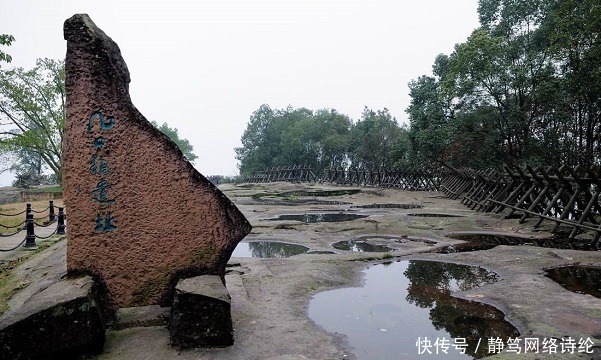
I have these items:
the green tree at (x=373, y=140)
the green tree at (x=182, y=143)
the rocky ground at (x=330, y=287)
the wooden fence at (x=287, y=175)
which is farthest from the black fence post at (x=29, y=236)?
the green tree at (x=182, y=143)

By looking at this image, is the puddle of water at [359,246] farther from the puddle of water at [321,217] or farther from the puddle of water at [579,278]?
the puddle of water at [321,217]

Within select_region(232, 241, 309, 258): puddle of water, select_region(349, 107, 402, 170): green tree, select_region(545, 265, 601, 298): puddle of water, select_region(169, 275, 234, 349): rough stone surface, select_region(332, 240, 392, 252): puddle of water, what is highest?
select_region(349, 107, 402, 170): green tree

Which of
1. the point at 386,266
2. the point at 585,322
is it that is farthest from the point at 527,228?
the point at 585,322

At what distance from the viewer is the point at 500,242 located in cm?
826

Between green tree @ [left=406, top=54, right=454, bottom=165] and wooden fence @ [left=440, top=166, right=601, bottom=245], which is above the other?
green tree @ [left=406, top=54, right=454, bottom=165]

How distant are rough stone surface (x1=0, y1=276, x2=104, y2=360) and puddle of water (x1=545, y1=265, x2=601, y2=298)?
499 centimetres

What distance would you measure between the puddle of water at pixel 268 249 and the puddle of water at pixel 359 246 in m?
0.70

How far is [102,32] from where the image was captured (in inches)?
154

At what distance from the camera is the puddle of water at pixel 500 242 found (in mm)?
7477

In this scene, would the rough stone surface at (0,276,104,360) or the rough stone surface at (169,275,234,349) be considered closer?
the rough stone surface at (0,276,104,360)

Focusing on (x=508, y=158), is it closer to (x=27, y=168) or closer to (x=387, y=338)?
(x=387, y=338)

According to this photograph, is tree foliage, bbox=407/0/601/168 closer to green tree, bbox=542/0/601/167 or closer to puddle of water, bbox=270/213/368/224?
green tree, bbox=542/0/601/167

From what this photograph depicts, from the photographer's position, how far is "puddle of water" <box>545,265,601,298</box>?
4852mm

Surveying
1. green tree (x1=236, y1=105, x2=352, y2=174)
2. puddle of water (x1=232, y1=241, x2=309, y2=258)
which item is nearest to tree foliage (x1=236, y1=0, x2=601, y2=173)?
puddle of water (x1=232, y1=241, x2=309, y2=258)
